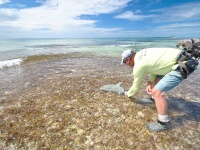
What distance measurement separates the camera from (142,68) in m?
4.90

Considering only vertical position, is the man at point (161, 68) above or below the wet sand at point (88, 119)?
above

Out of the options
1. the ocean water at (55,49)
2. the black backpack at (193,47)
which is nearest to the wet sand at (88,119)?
the black backpack at (193,47)

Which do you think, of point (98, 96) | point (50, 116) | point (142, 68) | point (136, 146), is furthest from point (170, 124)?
point (50, 116)

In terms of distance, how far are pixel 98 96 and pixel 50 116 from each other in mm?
2518

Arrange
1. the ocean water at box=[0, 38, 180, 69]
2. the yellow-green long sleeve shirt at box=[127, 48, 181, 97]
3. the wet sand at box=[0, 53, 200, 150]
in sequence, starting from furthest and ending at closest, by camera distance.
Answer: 1. the ocean water at box=[0, 38, 180, 69]
2. the yellow-green long sleeve shirt at box=[127, 48, 181, 97]
3. the wet sand at box=[0, 53, 200, 150]

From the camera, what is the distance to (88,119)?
5.84m

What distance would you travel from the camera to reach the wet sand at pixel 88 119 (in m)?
4.73

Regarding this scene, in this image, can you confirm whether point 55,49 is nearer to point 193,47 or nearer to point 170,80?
point 170,80

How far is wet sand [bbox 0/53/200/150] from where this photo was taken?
4.73 m

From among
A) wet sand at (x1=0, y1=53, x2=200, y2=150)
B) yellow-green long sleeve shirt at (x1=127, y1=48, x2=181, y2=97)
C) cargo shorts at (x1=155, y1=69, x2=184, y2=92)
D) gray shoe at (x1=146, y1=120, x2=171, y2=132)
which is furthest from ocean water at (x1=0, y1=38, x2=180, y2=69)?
cargo shorts at (x1=155, y1=69, x2=184, y2=92)

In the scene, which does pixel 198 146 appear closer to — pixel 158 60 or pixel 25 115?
pixel 158 60

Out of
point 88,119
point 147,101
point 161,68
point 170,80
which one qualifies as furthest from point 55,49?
point 170,80

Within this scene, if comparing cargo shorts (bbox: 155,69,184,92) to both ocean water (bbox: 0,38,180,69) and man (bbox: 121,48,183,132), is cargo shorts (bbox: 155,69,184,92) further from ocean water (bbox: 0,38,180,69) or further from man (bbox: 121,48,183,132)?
ocean water (bbox: 0,38,180,69)

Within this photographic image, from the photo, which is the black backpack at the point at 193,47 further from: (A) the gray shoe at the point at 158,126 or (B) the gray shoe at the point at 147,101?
(B) the gray shoe at the point at 147,101
